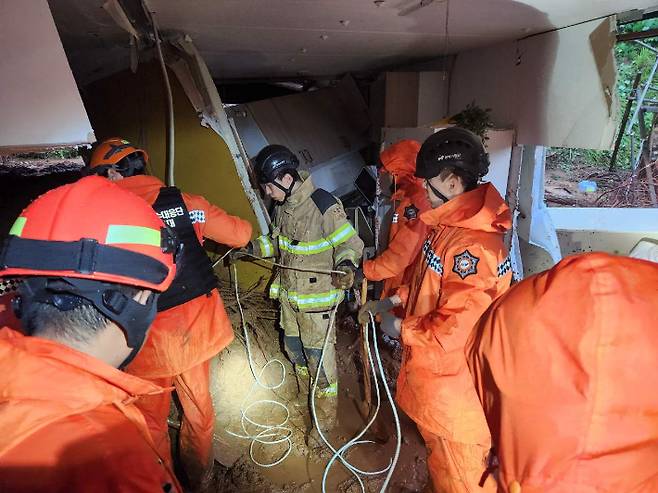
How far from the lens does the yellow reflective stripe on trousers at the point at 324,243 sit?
3014 millimetres

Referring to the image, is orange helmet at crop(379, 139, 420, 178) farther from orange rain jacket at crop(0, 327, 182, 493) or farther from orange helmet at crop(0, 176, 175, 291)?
orange rain jacket at crop(0, 327, 182, 493)

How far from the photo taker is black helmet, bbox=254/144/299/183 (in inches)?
111

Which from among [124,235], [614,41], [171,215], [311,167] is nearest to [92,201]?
[124,235]

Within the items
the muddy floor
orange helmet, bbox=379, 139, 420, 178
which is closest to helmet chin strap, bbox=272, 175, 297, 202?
orange helmet, bbox=379, 139, 420, 178

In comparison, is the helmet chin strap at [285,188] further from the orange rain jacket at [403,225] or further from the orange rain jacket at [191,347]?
the orange rain jacket at [403,225]

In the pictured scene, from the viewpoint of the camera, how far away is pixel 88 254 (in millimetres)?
1043

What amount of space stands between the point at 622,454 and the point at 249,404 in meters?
3.42

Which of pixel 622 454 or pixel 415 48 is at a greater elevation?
pixel 415 48

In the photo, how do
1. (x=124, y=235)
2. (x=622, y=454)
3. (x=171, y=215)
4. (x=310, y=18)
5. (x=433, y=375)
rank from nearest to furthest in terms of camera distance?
1. (x=622, y=454)
2. (x=124, y=235)
3. (x=433, y=375)
4. (x=171, y=215)
5. (x=310, y=18)

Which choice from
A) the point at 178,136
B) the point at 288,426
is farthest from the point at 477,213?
the point at 178,136

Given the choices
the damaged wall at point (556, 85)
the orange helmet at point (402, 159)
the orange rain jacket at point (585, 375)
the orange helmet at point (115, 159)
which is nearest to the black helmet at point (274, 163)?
the orange helmet at point (115, 159)

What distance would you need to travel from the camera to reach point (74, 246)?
40.9 inches

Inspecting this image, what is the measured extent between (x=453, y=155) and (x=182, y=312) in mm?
1983

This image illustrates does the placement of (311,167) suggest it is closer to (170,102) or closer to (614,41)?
(170,102)
